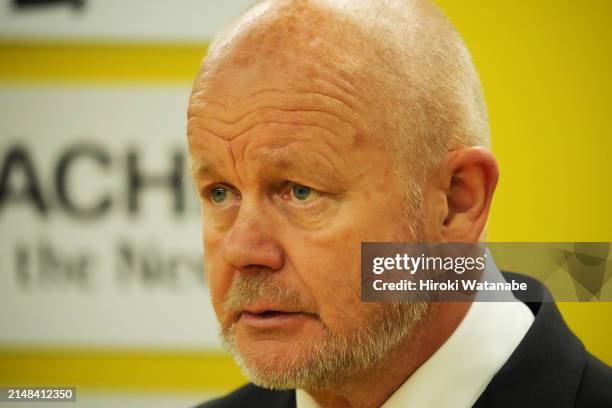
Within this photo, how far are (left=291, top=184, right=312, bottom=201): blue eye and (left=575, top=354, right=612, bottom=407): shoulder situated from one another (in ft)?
1.86

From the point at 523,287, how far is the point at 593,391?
299 millimetres

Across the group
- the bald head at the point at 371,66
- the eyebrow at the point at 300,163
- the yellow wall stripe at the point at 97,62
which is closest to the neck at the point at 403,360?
the bald head at the point at 371,66

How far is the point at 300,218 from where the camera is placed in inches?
58.1

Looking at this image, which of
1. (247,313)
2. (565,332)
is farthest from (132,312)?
(565,332)

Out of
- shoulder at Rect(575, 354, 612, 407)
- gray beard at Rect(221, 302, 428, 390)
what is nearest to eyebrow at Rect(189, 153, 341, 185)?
gray beard at Rect(221, 302, 428, 390)

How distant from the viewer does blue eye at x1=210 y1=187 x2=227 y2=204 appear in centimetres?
156

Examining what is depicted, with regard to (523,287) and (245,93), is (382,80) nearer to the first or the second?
(245,93)

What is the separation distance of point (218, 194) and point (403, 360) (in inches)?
17.3

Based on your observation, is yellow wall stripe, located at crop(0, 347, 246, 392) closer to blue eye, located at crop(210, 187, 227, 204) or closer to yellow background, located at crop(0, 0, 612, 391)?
yellow background, located at crop(0, 0, 612, 391)

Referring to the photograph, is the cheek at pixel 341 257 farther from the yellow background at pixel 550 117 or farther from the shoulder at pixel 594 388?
the yellow background at pixel 550 117

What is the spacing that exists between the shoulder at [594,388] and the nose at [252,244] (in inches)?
21.8

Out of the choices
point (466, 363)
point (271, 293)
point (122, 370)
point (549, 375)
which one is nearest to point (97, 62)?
point (122, 370)

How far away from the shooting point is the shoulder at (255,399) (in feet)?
6.14

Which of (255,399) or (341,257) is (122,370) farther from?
(341,257)
